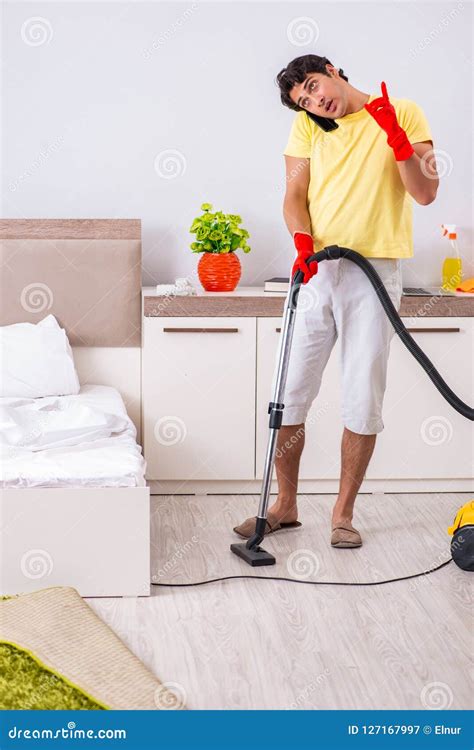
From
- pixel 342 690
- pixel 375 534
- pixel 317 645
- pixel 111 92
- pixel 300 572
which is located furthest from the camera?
pixel 111 92

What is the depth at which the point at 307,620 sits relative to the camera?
2.61 meters

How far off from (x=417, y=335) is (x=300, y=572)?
1.16 metres

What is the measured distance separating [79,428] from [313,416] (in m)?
0.99

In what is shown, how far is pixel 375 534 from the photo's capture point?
3.33 meters

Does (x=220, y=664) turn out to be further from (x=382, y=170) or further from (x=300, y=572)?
(x=382, y=170)

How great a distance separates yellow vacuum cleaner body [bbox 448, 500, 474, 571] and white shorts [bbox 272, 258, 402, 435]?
0.41 metres

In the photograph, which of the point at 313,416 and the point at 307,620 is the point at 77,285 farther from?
the point at 307,620

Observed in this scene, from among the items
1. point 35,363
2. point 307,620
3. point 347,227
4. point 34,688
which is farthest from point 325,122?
point 34,688

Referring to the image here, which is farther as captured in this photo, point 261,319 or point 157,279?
point 157,279

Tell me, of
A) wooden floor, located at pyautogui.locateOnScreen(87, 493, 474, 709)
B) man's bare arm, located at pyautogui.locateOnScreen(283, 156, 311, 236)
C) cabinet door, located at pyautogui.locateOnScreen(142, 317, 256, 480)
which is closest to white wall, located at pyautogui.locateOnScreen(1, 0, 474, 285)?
cabinet door, located at pyautogui.locateOnScreen(142, 317, 256, 480)

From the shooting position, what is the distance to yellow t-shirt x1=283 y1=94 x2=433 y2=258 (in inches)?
120

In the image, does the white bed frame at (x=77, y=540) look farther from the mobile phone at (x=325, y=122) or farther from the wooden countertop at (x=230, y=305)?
the mobile phone at (x=325, y=122)

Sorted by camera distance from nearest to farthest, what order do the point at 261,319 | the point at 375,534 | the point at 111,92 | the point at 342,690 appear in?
the point at 342,690
the point at 375,534
the point at 261,319
the point at 111,92
